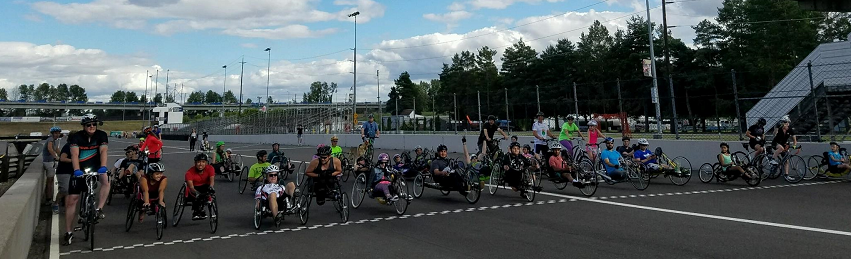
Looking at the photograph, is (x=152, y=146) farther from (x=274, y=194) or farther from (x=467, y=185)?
(x=467, y=185)

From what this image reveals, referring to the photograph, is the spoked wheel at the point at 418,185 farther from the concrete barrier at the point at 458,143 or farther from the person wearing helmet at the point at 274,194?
the concrete barrier at the point at 458,143

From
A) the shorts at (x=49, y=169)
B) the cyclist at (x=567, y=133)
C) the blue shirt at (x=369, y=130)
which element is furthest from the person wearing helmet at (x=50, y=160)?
the cyclist at (x=567, y=133)

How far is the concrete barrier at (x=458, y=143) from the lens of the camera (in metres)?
15.9

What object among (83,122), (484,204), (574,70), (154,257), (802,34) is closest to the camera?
(154,257)

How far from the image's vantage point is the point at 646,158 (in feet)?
42.7

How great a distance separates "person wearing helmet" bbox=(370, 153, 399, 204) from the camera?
9.58m

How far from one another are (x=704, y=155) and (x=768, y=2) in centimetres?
3791

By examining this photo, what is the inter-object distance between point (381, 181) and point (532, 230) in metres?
2.75

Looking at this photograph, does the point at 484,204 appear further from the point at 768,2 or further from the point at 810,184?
the point at 768,2

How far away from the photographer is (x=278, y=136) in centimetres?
4791

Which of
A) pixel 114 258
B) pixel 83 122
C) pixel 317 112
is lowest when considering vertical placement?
pixel 114 258

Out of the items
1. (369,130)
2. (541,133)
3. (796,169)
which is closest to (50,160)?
(369,130)

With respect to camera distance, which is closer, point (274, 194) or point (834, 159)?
point (274, 194)

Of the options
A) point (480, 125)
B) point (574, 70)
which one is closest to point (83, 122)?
point (480, 125)
